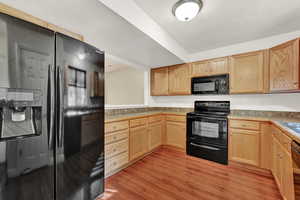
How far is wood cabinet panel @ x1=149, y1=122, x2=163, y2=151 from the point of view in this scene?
8.87ft

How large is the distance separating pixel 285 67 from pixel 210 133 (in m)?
1.54

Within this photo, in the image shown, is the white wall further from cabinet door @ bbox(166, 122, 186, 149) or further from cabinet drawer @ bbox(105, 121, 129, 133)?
cabinet drawer @ bbox(105, 121, 129, 133)

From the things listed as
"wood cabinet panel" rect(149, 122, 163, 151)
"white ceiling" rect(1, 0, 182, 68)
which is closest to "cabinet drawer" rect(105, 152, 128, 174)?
"wood cabinet panel" rect(149, 122, 163, 151)

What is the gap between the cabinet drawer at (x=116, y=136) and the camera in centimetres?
184

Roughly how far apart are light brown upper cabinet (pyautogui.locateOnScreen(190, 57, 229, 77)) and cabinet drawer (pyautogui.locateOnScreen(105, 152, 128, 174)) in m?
2.31

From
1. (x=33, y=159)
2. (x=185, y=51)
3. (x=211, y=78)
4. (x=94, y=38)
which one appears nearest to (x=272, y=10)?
(x=211, y=78)

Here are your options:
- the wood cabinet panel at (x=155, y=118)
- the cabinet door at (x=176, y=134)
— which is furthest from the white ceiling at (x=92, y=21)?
the cabinet door at (x=176, y=134)

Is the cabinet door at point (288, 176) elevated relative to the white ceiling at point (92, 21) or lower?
lower

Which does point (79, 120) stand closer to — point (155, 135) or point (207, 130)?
point (155, 135)

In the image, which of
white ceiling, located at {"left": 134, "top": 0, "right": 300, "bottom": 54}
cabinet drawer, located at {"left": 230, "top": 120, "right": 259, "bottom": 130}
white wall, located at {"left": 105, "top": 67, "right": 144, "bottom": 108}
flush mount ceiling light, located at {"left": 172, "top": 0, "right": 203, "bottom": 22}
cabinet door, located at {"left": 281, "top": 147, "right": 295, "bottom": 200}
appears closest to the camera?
cabinet door, located at {"left": 281, "top": 147, "right": 295, "bottom": 200}

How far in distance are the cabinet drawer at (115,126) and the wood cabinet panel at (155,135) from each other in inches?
29.9

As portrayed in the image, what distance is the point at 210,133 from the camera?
2.45 metres

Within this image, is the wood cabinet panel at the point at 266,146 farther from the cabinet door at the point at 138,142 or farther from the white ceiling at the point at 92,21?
the white ceiling at the point at 92,21

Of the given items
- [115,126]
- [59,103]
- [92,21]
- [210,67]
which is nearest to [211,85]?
[210,67]
